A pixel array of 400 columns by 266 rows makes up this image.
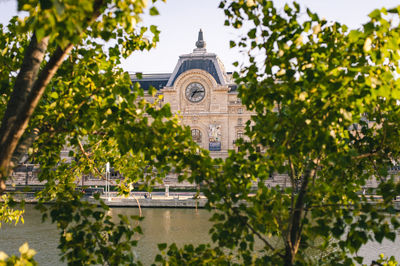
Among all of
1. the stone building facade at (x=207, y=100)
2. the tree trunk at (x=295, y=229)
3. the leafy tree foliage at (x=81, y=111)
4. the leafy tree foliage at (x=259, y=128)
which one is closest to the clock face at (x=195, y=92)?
the stone building facade at (x=207, y=100)

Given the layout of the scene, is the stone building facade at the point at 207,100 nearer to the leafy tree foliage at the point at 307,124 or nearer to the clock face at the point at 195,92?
the clock face at the point at 195,92

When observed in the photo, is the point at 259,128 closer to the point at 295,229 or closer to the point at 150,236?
the point at 295,229

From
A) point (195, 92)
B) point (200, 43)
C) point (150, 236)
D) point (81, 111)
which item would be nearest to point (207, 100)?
point (195, 92)

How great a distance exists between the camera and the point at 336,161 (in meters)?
2.53

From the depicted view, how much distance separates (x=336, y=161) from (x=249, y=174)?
798 millimetres

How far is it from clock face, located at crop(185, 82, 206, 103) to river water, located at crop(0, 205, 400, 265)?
2368 centimetres

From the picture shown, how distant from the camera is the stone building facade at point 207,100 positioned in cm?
4606

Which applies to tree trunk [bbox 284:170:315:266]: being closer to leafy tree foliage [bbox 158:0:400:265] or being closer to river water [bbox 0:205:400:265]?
leafy tree foliage [bbox 158:0:400:265]

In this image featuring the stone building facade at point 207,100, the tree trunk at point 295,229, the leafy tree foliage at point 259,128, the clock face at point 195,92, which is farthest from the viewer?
the clock face at point 195,92

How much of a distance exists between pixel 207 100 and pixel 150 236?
30577mm

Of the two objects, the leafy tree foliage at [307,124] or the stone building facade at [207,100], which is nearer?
the leafy tree foliage at [307,124]

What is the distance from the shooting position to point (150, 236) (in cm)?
1761

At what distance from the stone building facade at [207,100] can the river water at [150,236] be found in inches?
891

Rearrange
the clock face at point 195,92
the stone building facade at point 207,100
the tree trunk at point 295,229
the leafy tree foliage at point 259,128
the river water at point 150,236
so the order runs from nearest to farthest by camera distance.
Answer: the leafy tree foliage at point 259,128, the tree trunk at point 295,229, the river water at point 150,236, the stone building facade at point 207,100, the clock face at point 195,92
